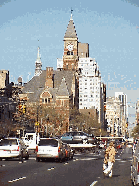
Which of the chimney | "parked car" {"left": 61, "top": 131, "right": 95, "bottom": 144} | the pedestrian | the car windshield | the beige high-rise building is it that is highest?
the chimney

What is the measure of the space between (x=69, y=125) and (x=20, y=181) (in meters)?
123

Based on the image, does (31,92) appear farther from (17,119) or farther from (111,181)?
(111,181)

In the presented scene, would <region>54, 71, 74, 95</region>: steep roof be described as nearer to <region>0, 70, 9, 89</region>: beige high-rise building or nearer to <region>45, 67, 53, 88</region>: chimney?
<region>45, 67, 53, 88</region>: chimney

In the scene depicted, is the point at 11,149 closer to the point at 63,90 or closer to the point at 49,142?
the point at 49,142

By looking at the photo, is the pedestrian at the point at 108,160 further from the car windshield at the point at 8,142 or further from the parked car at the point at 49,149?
the car windshield at the point at 8,142

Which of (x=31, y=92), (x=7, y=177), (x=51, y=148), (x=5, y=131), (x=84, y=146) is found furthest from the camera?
(x=31, y=92)

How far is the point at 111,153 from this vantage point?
82.8 ft

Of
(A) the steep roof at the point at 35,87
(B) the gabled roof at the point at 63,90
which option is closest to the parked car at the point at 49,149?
(B) the gabled roof at the point at 63,90

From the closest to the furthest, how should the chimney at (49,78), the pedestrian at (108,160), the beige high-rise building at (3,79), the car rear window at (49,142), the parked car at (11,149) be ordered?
the pedestrian at (108,160)
the car rear window at (49,142)
the parked car at (11,149)
the beige high-rise building at (3,79)
the chimney at (49,78)

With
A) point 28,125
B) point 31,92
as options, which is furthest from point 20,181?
point 31,92

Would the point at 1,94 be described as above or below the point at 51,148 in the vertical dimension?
above

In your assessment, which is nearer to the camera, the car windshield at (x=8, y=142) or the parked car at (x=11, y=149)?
the parked car at (x=11, y=149)

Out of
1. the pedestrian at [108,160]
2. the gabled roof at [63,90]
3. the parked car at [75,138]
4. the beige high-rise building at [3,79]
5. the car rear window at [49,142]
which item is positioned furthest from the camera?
the gabled roof at [63,90]

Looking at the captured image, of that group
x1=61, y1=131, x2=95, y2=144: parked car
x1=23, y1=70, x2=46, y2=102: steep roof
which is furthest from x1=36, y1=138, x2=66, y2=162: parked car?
x1=23, y1=70, x2=46, y2=102: steep roof
